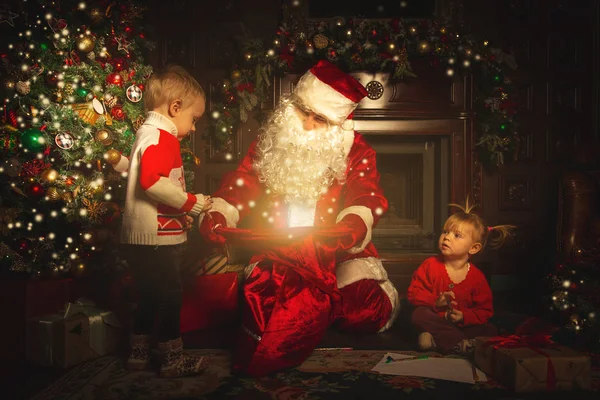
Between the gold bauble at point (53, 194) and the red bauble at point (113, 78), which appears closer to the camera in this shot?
the gold bauble at point (53, 194)

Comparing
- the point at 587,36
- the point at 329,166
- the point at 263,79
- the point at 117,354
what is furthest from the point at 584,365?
the point at 587,36

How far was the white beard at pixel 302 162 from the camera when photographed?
2.87m

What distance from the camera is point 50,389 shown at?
2127mm

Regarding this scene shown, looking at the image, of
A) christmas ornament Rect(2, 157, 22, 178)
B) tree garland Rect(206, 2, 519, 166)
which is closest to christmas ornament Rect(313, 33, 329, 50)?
tree garland Rect(206, 2, 519, 166)

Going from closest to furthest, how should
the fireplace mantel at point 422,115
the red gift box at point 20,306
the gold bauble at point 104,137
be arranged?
the red gift box at point 20,306, the gold bauble at point 104,137, the fireplace mantel at point 422,115

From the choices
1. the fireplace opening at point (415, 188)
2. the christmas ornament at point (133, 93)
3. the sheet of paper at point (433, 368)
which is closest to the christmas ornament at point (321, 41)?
the fireplace opening at point (415, 188)

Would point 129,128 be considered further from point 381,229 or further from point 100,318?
point 381,229

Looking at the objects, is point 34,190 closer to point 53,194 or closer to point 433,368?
point 53,194

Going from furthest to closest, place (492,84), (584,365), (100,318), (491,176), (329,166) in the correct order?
(491,176) → (492,84) → (329,166) → (100,318) → (584,365)

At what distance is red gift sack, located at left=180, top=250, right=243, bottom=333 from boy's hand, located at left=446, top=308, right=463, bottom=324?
1261mm

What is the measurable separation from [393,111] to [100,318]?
9.40ft

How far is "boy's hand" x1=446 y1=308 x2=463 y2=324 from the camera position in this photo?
2686 millimetres

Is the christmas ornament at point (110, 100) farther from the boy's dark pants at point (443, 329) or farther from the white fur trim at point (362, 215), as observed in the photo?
the boy's dark pants at point (443, 329)

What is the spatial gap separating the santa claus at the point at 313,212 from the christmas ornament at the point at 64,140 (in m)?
1.14
